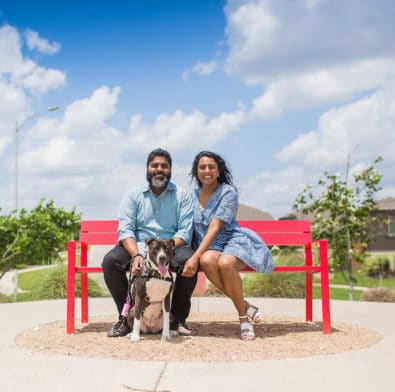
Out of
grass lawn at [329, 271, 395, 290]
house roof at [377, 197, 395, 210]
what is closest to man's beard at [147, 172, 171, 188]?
grass lawn at [329, 271, 395, 290]

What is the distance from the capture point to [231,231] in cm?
594

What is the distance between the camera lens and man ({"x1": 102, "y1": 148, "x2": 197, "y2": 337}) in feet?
19.0

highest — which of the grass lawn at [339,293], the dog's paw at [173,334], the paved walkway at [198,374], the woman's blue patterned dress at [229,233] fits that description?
the woman's blue patterned dress at [229,233]

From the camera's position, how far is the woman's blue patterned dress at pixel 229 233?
5.78m

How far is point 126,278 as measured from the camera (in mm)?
5918

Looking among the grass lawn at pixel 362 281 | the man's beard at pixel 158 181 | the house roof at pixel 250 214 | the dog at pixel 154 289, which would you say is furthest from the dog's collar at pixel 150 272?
the house roof at pixel 250 214

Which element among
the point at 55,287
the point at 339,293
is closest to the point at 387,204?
the point at 339,293

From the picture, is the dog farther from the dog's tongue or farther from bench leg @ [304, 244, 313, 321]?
bench leg @ [304, 244, 313, 321]

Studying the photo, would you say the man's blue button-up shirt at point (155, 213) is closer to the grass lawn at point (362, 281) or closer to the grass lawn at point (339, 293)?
the grass lawn at point (339, 293)

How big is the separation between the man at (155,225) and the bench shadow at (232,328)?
403 millimetres

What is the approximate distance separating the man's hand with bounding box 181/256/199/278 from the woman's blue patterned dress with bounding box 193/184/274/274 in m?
0.38

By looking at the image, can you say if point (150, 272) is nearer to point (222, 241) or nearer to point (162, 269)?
point (162, 269)

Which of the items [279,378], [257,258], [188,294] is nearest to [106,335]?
[188,294]

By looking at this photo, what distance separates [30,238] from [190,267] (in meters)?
13.4
